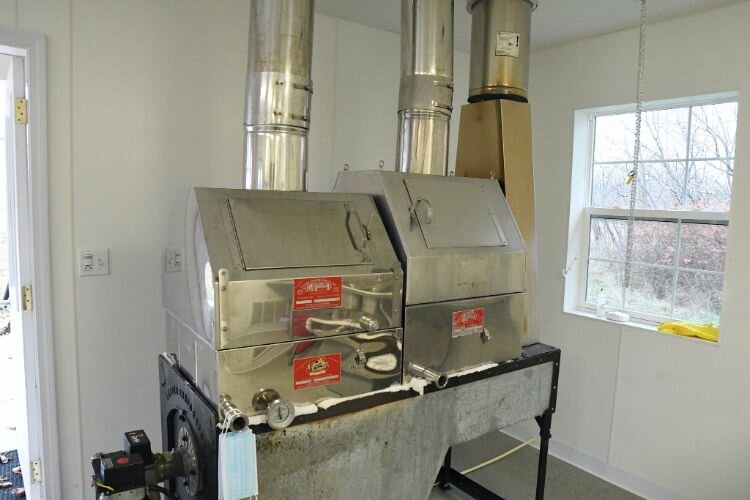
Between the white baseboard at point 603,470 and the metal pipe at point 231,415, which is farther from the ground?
the metal pipe at point 231,415

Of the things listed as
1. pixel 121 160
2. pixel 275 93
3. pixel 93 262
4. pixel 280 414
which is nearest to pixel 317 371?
pixel 280 414

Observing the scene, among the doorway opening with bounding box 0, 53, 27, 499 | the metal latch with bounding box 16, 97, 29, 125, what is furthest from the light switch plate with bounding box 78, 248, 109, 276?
the metal latch with bounding box 16, 97, 29, 125

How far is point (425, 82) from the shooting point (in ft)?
6.23

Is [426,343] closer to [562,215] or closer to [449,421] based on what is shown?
[449,421]

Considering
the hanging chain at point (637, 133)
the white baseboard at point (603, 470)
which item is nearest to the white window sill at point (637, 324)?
the hanging chain at point (637, 133)

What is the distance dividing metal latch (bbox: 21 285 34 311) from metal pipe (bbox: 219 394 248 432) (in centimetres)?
119

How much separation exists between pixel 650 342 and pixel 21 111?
9.86 ft

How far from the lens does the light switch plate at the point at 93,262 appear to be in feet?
6.33

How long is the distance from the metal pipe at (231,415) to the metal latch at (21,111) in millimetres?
1407

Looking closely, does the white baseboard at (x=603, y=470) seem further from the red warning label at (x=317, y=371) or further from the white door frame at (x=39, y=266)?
the white door frame at (x=39, y=266)

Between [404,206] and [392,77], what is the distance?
148 centimetres

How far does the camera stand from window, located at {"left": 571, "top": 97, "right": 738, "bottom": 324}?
7.95ft

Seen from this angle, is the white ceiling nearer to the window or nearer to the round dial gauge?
the window

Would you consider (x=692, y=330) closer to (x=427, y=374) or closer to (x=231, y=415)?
(x=427, y=374)
